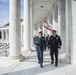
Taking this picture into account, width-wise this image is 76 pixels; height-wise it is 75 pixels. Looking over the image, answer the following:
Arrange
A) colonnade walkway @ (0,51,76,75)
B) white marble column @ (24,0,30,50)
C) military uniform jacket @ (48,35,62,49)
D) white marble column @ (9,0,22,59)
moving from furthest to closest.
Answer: white marble column @ (24,0,30,50)
white marble column @ (9,0,22,59)
military uniform jacket @ (48,35,62,49)
colonnade walkway @ (0,51,76,75)

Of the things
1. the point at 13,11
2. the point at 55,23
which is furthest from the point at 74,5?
the point at 55,23

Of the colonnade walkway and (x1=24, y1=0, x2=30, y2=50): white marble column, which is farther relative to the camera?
(x1=24, y1=0, x2=30, y2=50): white marble column

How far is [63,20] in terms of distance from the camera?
18391 millimetres

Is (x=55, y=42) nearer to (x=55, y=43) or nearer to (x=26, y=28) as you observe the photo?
(x=55, y=43)

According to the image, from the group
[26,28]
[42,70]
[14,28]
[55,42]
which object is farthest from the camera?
[26,28]

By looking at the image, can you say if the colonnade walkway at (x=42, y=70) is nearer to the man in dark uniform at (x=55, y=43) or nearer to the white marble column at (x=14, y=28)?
the man in dark uniform at (x=55, y=43)

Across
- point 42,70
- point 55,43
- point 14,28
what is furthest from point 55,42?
point 14,28

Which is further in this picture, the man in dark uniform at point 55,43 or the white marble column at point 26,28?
the white marble column at point 26,28

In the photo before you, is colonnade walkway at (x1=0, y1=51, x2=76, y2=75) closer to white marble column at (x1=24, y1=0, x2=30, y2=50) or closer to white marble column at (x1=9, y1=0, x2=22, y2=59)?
white marble column at (x1=9, y1=0, x2=22, y2=59)

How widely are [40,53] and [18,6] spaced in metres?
4.43

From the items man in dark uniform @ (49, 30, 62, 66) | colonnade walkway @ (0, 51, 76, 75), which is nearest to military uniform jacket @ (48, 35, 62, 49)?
man in dark uniform @ (49, 30, 62, 66)

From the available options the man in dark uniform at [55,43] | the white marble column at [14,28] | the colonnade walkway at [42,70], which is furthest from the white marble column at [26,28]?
the man in dark uniform at [55,43]

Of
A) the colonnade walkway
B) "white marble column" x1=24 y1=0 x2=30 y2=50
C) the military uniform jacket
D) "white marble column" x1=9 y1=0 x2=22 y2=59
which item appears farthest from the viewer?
"white marble column" x1=24 y1=0 x2=30 y2=50

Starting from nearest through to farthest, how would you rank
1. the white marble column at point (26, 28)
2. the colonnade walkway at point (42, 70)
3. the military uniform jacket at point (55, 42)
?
the colonnade walkway at point (42, 70)
the military uniform jacket at point (55, 42)
the white marble column at point (26, 28)
